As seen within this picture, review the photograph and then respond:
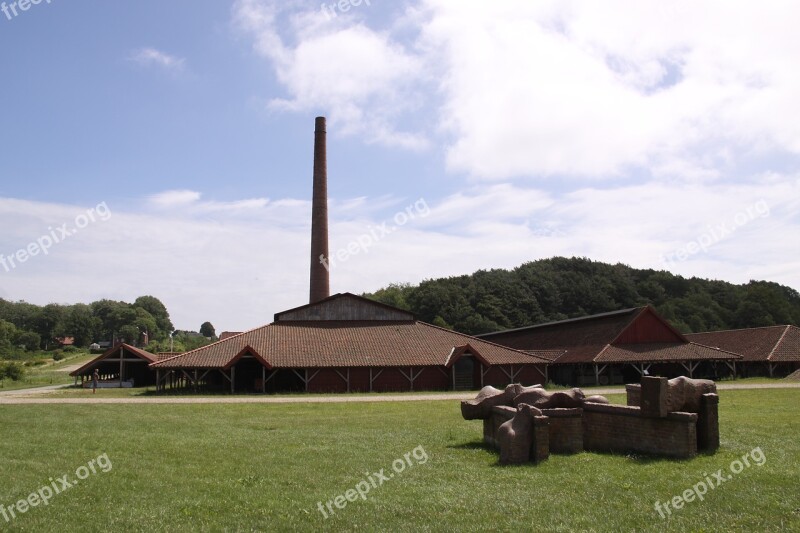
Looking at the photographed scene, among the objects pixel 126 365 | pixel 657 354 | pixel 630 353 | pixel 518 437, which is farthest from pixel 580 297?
pixel 518 437

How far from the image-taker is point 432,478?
33.2 feet

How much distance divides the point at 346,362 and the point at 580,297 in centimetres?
8032

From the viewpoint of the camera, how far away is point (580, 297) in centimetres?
11156

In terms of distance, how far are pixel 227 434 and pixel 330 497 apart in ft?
25.0

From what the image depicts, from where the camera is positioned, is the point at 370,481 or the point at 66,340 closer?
the point at 370,481

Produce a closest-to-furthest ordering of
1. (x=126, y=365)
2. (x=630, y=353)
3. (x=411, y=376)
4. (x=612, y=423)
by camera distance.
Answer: (x=612, y=423) < (x=411, y=376) < (x=630, y=353) < (x=126, y=365)

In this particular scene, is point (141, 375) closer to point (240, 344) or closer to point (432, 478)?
point (240, 344)

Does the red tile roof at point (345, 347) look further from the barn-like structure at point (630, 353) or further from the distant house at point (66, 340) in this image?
the distant house at point (66, 340)

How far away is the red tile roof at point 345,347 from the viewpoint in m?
39.0

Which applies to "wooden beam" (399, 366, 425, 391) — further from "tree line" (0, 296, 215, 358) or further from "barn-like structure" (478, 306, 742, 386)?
"tree line" (0, 296, 215, 358)

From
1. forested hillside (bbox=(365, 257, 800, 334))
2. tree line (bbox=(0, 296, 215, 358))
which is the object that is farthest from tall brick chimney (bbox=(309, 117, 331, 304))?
tree line (bbox=(0, 296, 215, 358))

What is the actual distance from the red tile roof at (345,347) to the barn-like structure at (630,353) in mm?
4735

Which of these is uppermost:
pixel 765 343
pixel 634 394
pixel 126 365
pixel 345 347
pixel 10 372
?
pixel 634 394

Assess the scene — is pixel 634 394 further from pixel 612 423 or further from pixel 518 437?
pixel 518 437
